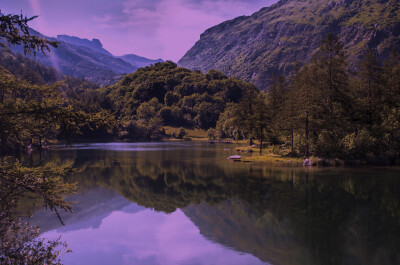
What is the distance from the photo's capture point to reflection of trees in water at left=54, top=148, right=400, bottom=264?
18.2 meters

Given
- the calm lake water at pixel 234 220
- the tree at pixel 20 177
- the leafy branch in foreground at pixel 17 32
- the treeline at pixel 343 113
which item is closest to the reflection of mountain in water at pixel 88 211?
the calm lake water at pixel 234 220

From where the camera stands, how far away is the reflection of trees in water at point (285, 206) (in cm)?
1817

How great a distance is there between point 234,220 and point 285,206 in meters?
5.80

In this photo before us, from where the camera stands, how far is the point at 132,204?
A: 3097 cm

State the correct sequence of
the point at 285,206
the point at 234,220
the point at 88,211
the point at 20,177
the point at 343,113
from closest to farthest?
the point at 20,177
the point at 234,220
the point at 285,206
the point at 88,211
the point at 343,113

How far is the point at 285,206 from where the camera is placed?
27.4m

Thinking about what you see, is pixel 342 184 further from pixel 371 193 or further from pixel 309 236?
pixel 309 236

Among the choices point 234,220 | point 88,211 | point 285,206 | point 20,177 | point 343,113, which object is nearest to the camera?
point 20,177

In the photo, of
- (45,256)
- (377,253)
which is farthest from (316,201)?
(45,256)

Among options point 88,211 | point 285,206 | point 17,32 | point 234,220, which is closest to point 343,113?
point 285,206

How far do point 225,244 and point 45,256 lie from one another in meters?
10.6

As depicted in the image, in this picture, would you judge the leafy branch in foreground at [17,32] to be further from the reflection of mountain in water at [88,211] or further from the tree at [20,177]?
the reflection of mountain in water at [88,211]

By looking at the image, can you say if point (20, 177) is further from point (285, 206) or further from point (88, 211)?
point (285, 206)

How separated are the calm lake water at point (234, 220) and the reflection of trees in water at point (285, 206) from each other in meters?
0.07
